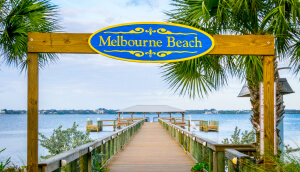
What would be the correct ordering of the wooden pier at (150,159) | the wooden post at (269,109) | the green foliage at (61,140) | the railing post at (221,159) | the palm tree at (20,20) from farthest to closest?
the green foliage at (61,140), the palm tree at (20,20), the railing post at (221,159), the wooden post at (269,109), the wooden pier at (150,159)

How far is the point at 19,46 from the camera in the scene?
908cm

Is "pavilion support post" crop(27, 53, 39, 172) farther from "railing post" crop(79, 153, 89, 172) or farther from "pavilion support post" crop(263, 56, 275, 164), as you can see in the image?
"pavilion support post" crop(263, 56, 275, 164)

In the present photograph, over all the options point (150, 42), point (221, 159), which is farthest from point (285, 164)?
point (150, 42)

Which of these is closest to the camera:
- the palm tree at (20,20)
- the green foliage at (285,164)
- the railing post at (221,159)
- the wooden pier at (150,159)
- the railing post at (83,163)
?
the green foliage at (285,164)

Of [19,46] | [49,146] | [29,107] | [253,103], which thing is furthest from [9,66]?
[253,103]

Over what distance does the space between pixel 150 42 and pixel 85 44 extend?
3.07 ft

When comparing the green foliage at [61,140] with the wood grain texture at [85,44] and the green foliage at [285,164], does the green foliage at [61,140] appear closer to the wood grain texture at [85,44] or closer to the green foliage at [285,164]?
the wood grain texture at [85,44]

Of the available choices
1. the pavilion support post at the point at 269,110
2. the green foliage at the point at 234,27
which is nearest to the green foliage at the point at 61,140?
the green foliage at the point at 234,27

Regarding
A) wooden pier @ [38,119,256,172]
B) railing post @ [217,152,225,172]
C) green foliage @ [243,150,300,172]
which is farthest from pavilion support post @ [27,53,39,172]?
railing post @ [217,152,225,172]

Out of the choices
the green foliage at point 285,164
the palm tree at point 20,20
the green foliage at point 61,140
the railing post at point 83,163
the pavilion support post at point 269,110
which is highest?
the palm tree at point 20,20

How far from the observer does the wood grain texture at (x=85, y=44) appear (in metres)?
4.88

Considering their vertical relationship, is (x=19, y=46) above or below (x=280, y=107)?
above

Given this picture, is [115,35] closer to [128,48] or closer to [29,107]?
[128,48]

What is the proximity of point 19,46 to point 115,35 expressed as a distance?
16.8 ft
